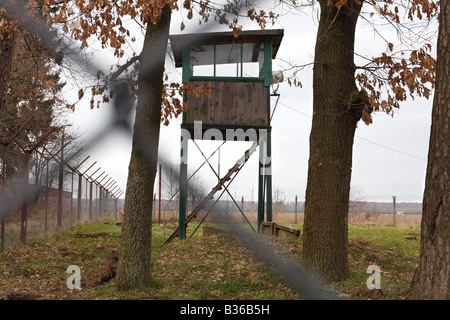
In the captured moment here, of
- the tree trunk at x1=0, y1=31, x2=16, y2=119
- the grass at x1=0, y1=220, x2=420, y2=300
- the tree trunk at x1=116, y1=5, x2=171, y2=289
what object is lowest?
the grass at x1=0, y1=220, x2=420, y2=300

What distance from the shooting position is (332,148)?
25.3 ft

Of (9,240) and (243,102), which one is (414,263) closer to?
(243,102)

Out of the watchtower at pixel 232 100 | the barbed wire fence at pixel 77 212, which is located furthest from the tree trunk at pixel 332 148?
the watchtower at pixel 232 100

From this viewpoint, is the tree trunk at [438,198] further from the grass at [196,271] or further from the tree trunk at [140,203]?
the tree trunk at [140,203]

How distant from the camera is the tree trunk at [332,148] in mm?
7613

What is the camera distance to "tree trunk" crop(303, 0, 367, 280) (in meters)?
7.61

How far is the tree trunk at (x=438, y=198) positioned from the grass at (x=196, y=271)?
0.56 m

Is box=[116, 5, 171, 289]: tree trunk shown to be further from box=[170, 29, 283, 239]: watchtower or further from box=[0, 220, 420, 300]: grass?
box=[170, 29, 283, 239]: watchtower

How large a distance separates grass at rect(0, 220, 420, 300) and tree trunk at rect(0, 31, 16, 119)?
3.35m

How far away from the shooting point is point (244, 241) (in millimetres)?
2014

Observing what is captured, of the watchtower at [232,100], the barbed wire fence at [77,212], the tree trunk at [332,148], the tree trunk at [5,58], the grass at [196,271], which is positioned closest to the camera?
the barbed wire fence at [77,212]

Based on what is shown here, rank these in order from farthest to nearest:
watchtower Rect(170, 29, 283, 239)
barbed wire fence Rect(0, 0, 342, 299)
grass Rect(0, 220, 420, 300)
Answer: watchtower Rect(170, 29, 283, 239), grass Rect(0, 220, 420, 300), barbed wire fence Rect(0, 0, 342, 299)

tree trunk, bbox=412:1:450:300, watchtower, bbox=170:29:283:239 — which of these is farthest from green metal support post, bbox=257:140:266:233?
tree trunk, bbox=412:1:450:300
